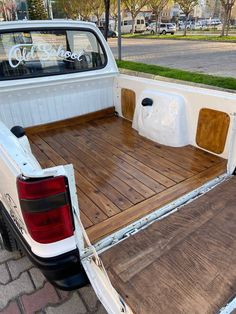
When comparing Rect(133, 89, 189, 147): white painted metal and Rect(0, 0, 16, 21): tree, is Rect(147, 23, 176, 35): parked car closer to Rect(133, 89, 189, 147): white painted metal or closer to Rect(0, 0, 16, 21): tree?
Rect(0, 0, 16, 21): tree

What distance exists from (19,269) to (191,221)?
4.63ft

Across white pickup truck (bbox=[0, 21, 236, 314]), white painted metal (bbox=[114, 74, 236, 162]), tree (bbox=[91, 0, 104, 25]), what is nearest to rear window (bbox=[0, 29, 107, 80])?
white pickup truck (bbox=[0, 21, 236, 314])

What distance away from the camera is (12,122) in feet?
9.85

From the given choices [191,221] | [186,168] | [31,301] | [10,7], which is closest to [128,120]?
[186,168]

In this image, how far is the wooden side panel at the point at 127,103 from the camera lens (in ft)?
10.8

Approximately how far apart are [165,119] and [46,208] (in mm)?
1833

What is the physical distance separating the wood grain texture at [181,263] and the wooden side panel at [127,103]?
1.83 meters

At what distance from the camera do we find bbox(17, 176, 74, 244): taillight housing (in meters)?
1.15

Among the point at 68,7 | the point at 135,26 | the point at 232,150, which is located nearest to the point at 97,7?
the point at 68,7

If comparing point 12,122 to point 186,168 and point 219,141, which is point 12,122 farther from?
point 219,141

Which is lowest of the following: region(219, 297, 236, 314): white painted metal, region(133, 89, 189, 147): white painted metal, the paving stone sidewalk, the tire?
the paving stone sidewalk

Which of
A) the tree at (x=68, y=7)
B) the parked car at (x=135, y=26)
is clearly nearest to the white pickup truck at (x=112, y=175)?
the tree at (x=68, y=7)

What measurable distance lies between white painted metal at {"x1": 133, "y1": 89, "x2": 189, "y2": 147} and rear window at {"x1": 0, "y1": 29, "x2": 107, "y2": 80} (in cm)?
90

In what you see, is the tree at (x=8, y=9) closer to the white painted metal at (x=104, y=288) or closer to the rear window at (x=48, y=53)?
the rear window at (x=48, y=53)
